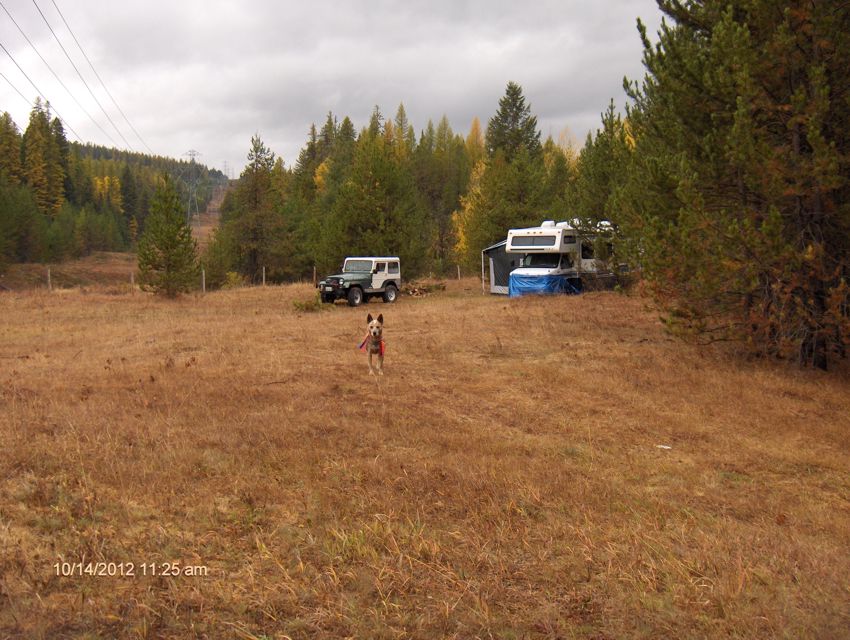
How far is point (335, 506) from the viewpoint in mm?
4641

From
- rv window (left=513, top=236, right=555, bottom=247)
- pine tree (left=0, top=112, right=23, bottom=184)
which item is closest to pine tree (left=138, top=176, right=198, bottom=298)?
rv window (left=513, top=236, right=555, bottom=247)

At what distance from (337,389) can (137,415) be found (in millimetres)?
3115

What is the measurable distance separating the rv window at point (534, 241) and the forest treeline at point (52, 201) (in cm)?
3250

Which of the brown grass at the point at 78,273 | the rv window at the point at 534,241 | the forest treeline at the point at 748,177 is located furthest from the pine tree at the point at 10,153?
the forest treeline at the point at 748,177

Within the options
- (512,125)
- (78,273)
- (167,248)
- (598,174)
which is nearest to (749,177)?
(598,174)

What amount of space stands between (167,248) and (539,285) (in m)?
17.7

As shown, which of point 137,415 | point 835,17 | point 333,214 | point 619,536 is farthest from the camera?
point 333,214

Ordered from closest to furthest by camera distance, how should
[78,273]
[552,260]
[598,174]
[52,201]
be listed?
[598,174] < [552,260] < [78,273] < [52,201]

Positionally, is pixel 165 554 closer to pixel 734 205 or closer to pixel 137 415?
pixel 137 415

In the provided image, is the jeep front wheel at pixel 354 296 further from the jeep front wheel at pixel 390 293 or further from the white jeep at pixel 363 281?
the jeep front wheel at pixel 390 293

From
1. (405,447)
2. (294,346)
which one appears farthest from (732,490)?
(294,346)

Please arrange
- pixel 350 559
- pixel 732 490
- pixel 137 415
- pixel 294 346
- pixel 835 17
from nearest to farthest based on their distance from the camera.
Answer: pixel 350 559
pixel 732 490
pixel 137 415
pixel 835 17
pixel 294 346

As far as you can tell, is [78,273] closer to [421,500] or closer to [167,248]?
[167,248]

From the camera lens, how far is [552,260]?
1099 inches
